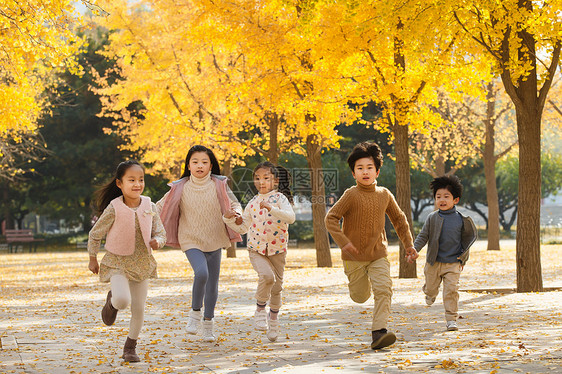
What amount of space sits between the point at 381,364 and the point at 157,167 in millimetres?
24818

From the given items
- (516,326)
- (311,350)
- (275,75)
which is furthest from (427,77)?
(311,350)

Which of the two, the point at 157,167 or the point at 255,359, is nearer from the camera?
the point at 255,359

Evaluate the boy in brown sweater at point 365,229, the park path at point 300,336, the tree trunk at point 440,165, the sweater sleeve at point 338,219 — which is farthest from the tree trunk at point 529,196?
the tree trunk at point 440,165

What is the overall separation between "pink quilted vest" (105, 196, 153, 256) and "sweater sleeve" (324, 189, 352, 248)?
1.54 meters

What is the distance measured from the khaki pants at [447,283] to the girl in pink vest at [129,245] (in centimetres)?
311

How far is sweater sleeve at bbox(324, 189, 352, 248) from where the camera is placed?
699cm

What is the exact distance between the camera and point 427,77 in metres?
13.9

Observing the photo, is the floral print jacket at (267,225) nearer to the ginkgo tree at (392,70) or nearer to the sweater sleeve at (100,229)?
the sweater sleeve at (100,229)

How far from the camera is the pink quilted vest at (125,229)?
661 centimetres

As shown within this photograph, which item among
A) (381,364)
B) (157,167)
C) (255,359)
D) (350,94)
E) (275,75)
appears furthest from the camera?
(157,167)

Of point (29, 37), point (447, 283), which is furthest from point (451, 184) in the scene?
point (29, 37)

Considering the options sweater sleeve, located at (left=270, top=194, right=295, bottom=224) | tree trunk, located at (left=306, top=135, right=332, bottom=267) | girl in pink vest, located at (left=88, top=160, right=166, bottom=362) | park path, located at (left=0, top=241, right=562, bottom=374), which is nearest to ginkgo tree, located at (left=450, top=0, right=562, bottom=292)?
park path, located at (left=0, top=241, right=562, bottom=374)

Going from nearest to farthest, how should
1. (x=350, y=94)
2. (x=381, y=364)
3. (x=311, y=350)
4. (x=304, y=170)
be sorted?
(x=381, y=364), (x=311, y=350), (x=350, y=94), (x=304, y=170)

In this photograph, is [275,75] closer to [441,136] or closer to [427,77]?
[427,77]
